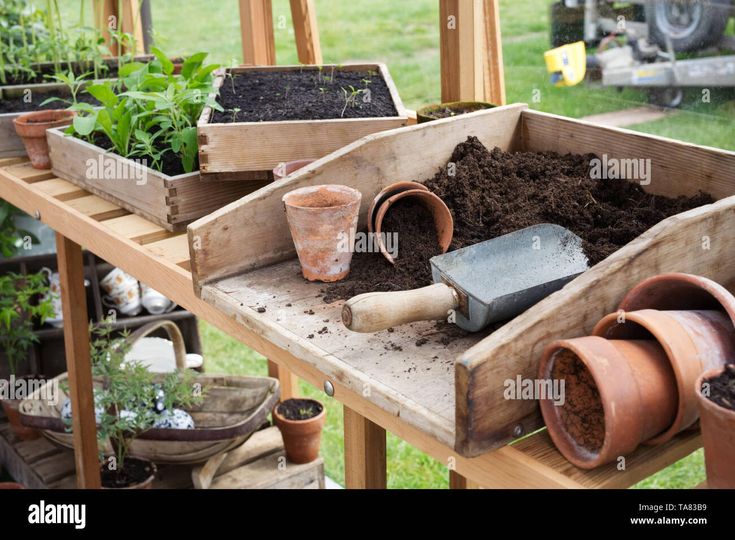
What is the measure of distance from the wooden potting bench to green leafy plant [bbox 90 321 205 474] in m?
0.14

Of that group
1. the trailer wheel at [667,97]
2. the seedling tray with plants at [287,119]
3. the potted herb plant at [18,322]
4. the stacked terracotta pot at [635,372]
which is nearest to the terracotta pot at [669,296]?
the stacked terracotta pot at [635,372]

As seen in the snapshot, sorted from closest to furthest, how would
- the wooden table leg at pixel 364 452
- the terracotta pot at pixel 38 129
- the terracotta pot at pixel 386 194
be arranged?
the terracotta pot at pixel 386 194
the wooden table leg at pixel 364 452
the terracotta pot at pixel 38 129

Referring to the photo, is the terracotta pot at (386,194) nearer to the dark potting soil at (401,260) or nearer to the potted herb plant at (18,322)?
the dark potting soil at (401,260)

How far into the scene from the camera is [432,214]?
5.08 feet

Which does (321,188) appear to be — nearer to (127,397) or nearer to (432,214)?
(432,214)

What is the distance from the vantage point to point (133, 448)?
280 centimetres

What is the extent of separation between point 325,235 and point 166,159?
78 cm

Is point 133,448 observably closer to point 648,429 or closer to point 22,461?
point 22,461

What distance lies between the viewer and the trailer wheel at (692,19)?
205 centimetres

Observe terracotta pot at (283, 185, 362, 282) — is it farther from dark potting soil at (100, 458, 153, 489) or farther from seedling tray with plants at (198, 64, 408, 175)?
dark potting soil at (100, 458, 153, 489)

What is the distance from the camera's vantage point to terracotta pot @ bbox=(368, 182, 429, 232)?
153 cm

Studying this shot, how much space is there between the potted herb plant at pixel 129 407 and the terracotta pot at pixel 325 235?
1427 mm

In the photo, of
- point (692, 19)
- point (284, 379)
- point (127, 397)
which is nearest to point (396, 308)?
point (692, 19)
